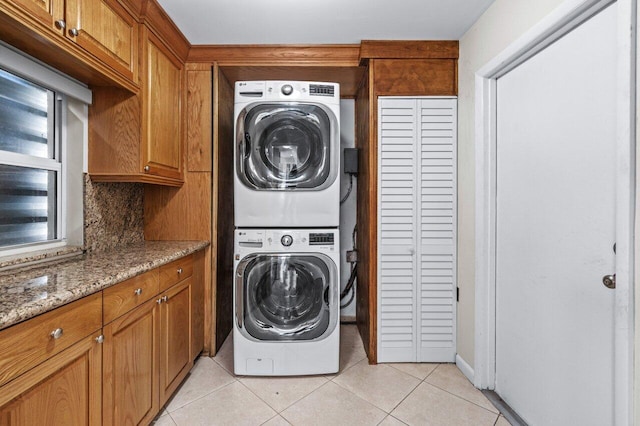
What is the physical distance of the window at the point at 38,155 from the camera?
51.3 inches

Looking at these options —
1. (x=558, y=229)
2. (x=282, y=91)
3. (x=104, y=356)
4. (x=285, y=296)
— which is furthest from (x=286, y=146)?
(x=558, y=229)

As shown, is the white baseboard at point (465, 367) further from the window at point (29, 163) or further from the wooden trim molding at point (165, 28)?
the wooden trim molding at point (165, 28)

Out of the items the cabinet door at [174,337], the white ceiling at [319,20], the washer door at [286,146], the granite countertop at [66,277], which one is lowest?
the cabinet door at [174,337]

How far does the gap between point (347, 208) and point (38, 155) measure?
2.17 metres

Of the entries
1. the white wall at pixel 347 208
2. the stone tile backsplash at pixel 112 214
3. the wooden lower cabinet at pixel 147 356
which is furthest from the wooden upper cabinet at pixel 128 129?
the white wall at pixel 347 208

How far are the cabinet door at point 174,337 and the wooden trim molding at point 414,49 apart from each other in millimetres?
1977

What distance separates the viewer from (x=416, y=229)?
2.05 m

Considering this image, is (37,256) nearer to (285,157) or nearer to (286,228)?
(286,228)

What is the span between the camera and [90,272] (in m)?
1.18

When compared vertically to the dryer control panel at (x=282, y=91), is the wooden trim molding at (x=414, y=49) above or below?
above

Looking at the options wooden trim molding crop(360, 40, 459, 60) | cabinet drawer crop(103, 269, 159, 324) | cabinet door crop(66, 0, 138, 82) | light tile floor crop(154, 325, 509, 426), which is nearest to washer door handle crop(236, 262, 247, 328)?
light tile floor crop(154, 325, 509, 426)

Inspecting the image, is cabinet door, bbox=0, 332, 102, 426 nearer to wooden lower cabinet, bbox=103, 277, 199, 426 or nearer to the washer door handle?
wooden lower cabinet, bbox=103, 277, 199, 426

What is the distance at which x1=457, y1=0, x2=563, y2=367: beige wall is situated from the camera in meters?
1.64

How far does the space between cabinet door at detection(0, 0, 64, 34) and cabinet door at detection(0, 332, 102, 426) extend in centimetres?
115
